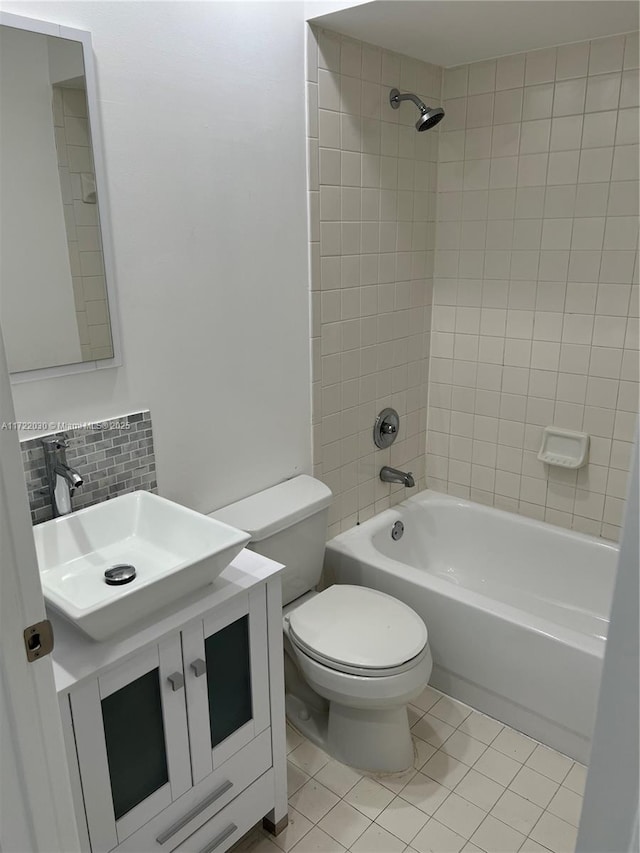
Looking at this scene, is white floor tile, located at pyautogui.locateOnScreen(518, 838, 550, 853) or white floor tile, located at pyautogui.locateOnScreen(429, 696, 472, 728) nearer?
white floor tile, located at pyautogui.locateOnScreen(518, 838, 550, 853)

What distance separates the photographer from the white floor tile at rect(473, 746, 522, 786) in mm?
1973

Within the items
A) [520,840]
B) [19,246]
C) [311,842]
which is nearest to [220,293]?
[19,246]

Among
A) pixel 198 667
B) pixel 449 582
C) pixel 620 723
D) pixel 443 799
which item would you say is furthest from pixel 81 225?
pixel 443 799

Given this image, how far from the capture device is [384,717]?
1.97 meters

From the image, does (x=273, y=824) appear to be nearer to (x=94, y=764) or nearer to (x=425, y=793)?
(x=425, y=793)

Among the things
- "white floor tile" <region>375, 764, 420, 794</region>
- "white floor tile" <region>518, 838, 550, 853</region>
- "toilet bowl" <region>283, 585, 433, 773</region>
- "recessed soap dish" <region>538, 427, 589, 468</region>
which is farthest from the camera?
"recessed soap dish" <region>538, 427, 589, 468</region>

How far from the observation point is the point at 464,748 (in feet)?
6.84

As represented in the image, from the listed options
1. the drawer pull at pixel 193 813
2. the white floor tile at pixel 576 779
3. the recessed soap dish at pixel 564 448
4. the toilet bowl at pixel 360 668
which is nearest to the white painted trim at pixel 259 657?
the drawer pull at pixel 193 813

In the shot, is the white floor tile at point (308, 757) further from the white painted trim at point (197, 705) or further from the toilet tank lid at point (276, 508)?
the toilet tank lid at point (276, 508)

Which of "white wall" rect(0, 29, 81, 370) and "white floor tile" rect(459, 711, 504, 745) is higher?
"white wall" rect(0, 29, 81, 370)

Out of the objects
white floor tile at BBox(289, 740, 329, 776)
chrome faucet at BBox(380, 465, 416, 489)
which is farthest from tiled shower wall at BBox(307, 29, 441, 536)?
white floor tile at BBox(289, 740, 329, 776)

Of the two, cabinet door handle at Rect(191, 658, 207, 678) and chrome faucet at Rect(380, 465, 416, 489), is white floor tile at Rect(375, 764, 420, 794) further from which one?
chrome faucet at Rect(380, 465, 416, 489)

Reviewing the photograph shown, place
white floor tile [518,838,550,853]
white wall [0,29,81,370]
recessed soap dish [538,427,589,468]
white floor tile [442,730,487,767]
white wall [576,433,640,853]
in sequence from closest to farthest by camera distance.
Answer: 1. white wall [576,433,640,853]
2. white wall [0,29,81,370]
3. white floor tile [518,838,550,853]
4. white floor tile [442,730,487,767]
5. recessed soap dish [538,427,589,468]

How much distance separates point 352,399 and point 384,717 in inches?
43.7
